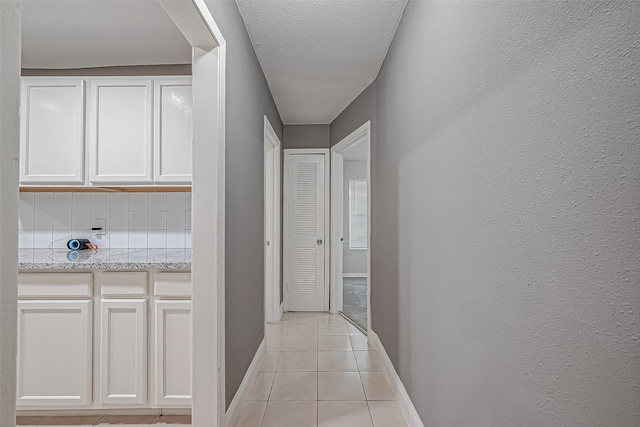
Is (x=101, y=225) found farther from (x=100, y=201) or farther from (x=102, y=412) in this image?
(x=102, y=412)

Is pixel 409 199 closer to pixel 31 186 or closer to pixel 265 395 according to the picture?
pixel 265 395

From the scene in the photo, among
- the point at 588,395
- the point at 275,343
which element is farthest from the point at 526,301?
the point at 275,343

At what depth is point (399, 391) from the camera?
7.05ft

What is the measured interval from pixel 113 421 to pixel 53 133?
188 cm

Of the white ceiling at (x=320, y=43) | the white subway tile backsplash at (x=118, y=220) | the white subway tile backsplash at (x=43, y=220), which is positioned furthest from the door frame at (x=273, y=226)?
the white subway tile backsplash at (x=43, y=220)

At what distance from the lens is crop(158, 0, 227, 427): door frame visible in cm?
161

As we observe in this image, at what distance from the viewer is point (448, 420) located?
4.52ft

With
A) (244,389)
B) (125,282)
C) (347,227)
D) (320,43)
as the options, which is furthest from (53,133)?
(347,227)

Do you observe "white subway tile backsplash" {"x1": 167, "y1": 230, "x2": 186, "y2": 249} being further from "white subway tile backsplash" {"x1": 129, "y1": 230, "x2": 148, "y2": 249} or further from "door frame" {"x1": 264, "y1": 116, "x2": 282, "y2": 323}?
"door frame" {"x1": 264, "y1": 116, "x2": 282, "y2": 323}

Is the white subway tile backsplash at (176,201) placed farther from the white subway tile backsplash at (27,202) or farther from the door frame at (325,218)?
the door frame at (325,218)

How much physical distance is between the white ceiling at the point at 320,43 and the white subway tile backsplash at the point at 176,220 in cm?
139

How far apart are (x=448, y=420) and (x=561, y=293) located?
922 millimetres

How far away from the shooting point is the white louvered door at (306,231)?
4344 millimetres

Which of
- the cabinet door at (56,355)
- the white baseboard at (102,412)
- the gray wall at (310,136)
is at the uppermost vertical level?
the gray wall at (310,136)
